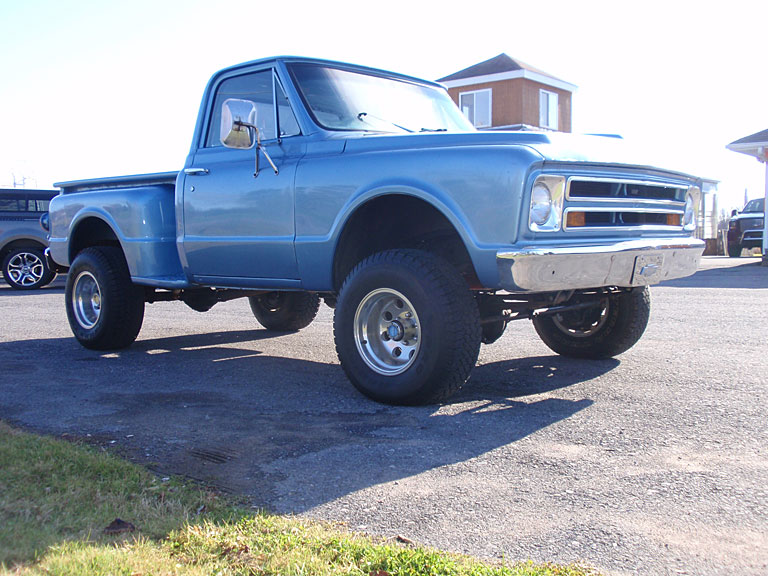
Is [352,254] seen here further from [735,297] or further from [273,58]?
[735,297]

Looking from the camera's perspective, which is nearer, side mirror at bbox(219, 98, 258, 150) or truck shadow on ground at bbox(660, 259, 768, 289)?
side mirror at bbox(219, 98, 258, 150)

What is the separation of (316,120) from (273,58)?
2.22 ft

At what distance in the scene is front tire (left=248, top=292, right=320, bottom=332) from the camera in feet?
25.8

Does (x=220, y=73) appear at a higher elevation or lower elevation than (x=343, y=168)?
higher

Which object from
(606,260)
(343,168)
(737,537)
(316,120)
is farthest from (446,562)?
(316,120)

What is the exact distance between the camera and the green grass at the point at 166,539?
2438 mm

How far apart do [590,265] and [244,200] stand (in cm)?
249

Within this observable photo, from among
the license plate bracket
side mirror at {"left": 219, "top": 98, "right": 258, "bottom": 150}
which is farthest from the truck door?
the license plate bracket

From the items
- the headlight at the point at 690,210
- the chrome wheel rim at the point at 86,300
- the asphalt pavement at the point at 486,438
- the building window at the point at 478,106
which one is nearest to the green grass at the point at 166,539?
the asphalt pavement at the point at 486,438

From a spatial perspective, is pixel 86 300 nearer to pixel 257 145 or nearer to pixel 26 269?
pixel 257 145

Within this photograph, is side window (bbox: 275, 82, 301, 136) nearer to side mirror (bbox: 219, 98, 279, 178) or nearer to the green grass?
side mirror (bbox: 219, 98, 279, 178)

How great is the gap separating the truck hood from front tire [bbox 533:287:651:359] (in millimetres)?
1043

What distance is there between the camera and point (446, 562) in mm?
2445

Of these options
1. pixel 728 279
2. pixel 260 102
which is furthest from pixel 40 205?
pixel 728 279
